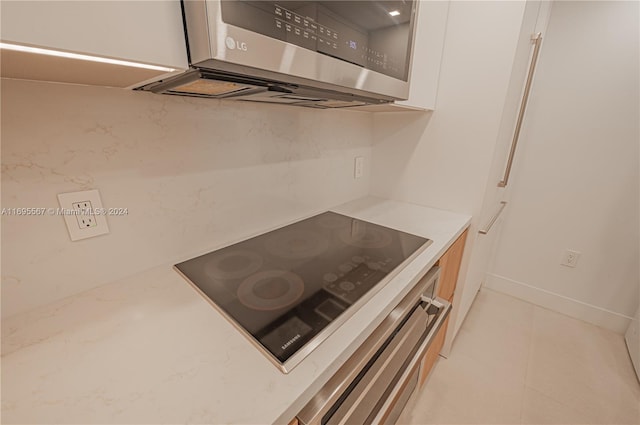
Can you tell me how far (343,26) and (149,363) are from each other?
79 centimetres

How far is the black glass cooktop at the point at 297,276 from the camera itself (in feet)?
1.84

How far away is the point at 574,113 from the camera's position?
1624 millimetres

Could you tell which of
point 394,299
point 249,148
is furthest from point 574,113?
point 249,148

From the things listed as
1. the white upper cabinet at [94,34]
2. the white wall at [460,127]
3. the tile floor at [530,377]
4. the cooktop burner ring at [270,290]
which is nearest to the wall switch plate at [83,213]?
the white upper cabinet at [94,34]

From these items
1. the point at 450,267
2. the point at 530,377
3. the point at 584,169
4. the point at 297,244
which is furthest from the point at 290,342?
the point at 584,169

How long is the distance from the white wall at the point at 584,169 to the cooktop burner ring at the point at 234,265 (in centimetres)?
189

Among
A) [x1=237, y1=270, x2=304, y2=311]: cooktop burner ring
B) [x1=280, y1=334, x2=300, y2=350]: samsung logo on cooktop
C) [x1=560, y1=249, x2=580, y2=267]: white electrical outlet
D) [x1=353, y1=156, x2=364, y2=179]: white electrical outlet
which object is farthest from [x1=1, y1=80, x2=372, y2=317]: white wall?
[x1=560, y1=249, x2=580, y2=267]: white electrical outlet

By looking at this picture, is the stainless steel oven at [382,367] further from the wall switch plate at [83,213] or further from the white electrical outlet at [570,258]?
the white electrical outlet at [570,258]

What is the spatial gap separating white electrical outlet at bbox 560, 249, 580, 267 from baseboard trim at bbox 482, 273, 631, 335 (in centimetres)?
25

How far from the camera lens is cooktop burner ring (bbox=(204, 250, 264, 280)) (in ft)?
A: 2.53

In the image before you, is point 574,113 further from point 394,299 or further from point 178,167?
point 178,167

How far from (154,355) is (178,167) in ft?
1.65

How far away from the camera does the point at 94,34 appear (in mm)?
322

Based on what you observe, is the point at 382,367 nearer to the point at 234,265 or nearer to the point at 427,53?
the point at 234,265
